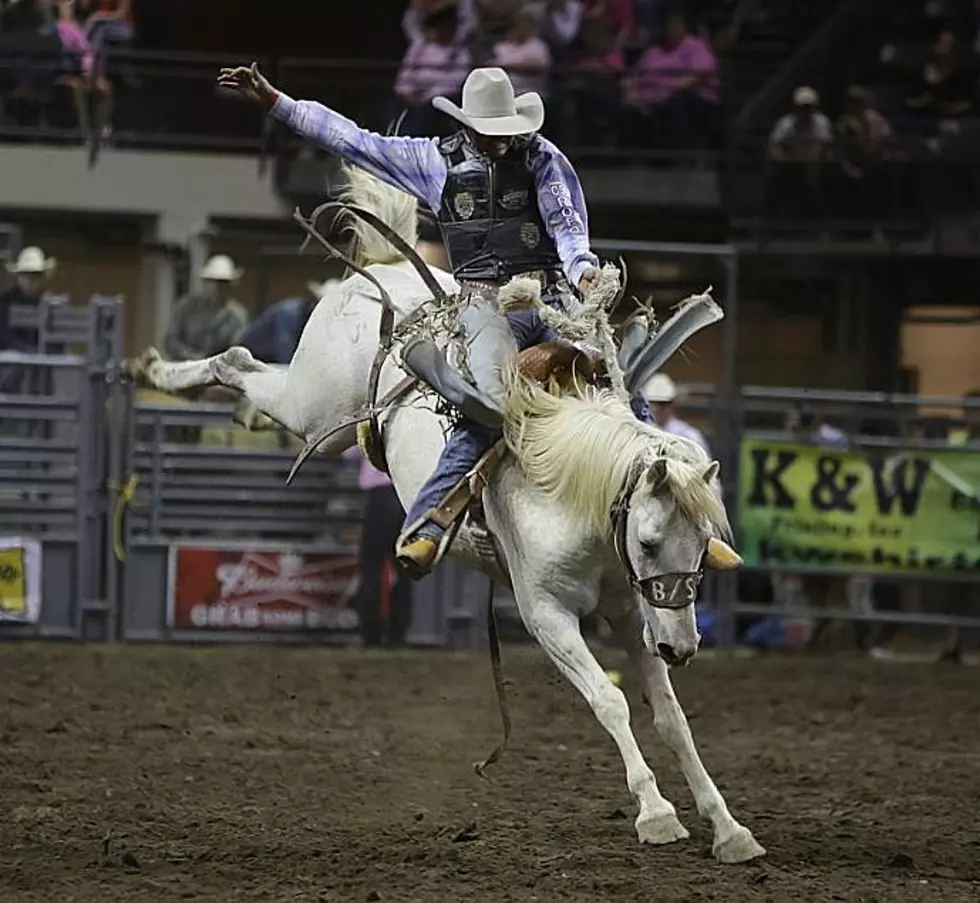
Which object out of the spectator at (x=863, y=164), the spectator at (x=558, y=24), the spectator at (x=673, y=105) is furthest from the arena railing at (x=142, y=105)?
the spectator at (x=863, y=164)

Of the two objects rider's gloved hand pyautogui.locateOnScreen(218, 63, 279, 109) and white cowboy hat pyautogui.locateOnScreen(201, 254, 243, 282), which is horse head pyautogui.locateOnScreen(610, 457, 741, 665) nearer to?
rider's gloved hand pyautogui.locateOnScreen(218, 63, 279, 109)

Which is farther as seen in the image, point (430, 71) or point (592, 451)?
point (430, 71)

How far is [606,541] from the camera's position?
18.9 feet

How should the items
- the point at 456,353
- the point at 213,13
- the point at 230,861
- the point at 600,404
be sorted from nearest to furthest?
the point at 230,861 → the point at 600,404 → the point at 456,353 → the point at 213,13

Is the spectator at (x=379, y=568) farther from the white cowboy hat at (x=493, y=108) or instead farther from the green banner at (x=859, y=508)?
the white cowboy hat at (x=493, y=108)

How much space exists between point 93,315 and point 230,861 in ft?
21.8

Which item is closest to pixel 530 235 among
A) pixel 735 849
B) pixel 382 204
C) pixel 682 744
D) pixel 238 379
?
pixel 382 204

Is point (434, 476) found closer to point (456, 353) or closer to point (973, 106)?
point (456, 353)

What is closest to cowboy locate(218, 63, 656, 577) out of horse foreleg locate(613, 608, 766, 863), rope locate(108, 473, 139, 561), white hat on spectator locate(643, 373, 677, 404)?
horse foreleg locate(613, 608, 766, 863)

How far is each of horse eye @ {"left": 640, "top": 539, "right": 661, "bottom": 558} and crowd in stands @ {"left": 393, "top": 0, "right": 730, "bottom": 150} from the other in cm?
935

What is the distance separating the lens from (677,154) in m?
15.2

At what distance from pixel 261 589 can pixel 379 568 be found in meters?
0.74

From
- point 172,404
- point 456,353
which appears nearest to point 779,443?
point 172,404

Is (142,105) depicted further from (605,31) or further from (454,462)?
(454,462)
